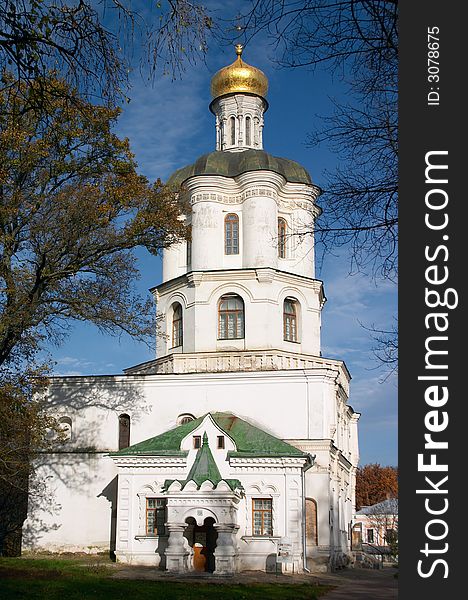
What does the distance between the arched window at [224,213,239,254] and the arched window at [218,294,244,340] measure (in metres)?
1.94

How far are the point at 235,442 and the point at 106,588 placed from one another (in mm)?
8950

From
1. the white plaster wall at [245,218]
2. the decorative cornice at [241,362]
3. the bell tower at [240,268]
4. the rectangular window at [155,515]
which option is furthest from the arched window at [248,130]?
the rectangular window at [155,515]

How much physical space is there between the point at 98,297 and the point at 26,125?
411cm

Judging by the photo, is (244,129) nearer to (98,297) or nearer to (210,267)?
(210,267)

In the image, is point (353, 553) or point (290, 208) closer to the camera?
point (290, 208)

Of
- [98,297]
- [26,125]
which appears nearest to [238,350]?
[98,297]

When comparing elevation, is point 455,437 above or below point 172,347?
below

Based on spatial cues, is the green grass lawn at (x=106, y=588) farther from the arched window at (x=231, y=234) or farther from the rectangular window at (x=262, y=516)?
the arched window at (x=231, y=234)

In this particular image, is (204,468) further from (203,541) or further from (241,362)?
(241,362)

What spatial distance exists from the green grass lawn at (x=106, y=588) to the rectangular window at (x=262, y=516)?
12.5ft

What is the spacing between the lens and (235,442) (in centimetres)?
2631

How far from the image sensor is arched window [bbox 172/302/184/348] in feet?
102

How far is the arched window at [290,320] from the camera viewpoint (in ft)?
100

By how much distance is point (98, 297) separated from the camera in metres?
18.8
